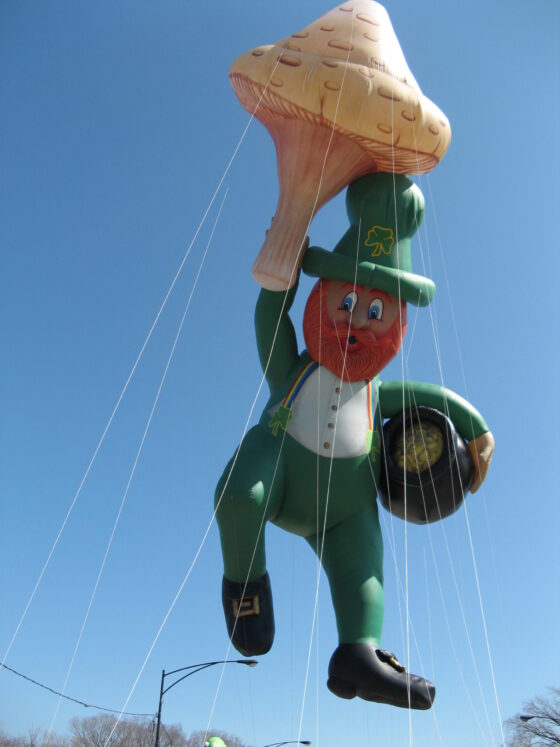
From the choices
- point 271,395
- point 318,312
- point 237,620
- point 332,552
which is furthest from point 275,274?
point 237,620

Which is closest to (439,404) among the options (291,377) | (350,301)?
(350,301)

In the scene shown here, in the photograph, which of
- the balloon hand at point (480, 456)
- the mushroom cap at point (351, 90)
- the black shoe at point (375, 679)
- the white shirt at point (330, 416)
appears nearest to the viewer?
the black shoe at point (375, 679)

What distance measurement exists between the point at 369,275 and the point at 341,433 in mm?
1374

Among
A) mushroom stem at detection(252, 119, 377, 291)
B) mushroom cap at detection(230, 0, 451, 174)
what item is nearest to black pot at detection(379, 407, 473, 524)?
mushroom stem at detection(252, 119, 377, 291)

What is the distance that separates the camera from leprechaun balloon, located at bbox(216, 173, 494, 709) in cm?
596

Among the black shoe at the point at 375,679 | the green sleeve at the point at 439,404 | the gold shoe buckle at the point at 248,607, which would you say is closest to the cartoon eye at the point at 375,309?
the green sleeve at the point at 439,404

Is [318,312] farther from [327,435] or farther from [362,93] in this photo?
[362,93]

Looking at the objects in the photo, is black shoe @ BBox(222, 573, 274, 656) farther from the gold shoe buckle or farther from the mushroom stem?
the mushroom stem

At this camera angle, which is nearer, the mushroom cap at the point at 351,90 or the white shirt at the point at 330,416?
the white shirt at the point at 330,416

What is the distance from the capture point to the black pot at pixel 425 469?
6430 mm

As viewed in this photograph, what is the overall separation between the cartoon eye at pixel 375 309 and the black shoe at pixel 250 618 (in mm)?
2383

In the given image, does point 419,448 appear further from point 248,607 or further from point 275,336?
point 248,607

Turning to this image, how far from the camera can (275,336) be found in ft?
22.5

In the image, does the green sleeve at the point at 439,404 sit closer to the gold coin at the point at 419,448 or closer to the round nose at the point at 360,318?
the gold coin at the point at 419,448
